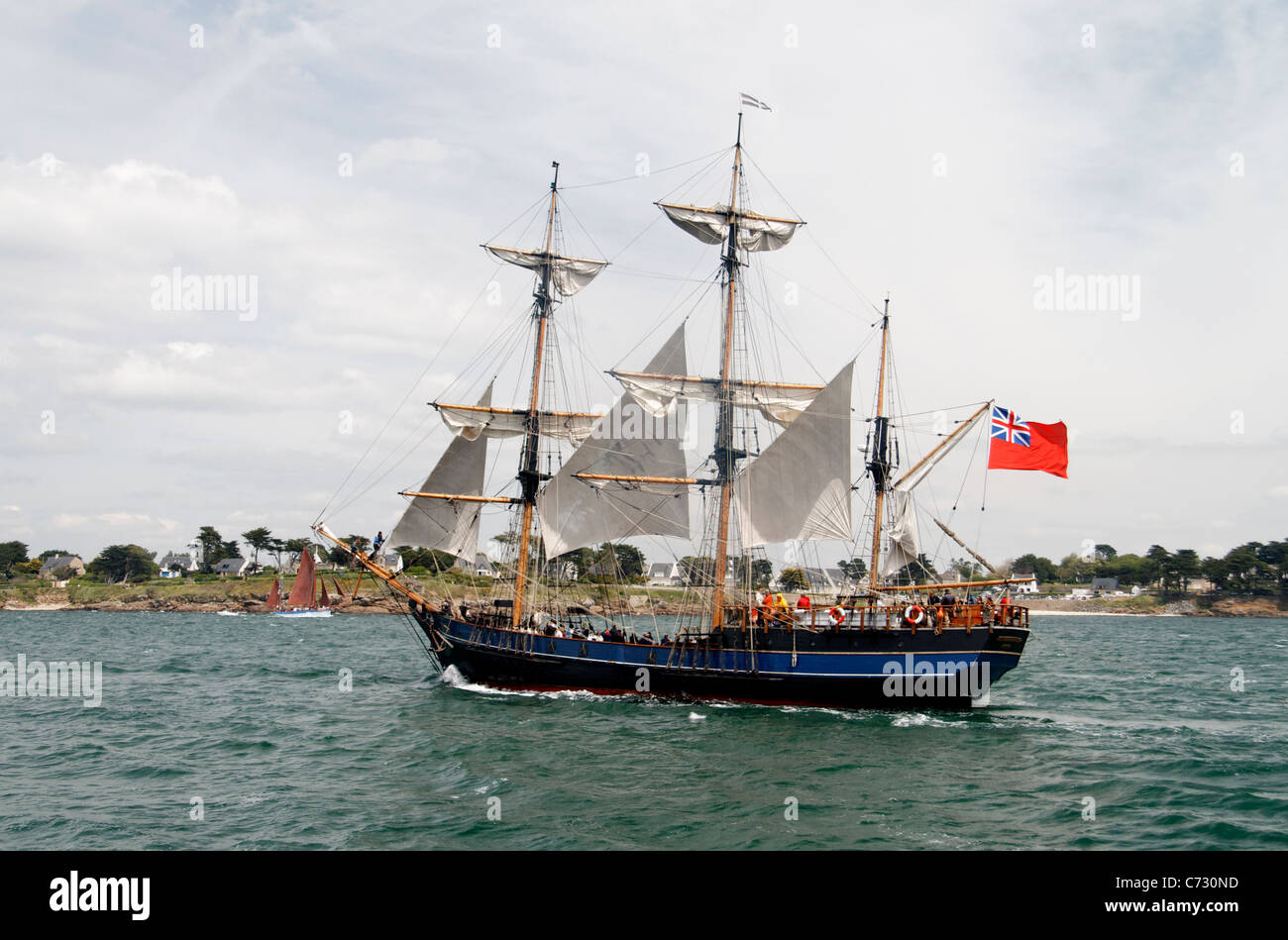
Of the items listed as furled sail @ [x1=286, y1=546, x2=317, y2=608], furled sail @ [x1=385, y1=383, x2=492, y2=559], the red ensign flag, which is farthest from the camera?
furled sail @ [x1=286, y1=546, x2=317, y2=608]

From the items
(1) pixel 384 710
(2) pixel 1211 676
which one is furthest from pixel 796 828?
(2) pixel 1211 676

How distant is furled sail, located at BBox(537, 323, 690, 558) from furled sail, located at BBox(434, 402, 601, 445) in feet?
6.26

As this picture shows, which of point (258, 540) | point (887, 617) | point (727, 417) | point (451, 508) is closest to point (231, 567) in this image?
point (258, 540)

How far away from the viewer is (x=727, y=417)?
148ft

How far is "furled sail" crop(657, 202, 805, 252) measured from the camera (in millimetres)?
46000

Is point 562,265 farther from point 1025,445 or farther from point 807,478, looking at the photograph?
point 1025,445

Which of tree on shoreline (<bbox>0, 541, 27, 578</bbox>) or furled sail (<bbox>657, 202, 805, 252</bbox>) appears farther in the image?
tree on shoreline (<bbox>0, 541, 27, 578</bbox>)

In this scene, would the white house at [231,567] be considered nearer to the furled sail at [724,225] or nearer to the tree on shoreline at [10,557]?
the tree on shoreline at [10,557]

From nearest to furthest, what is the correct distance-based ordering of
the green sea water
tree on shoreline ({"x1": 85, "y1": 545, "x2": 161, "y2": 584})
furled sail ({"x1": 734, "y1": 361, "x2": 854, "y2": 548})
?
1. the green sea water
2. furled sail ({"x1": 734, "y1": 361, "x2": 854, "y2": 548})
3. tree on shoreline ({"x1": 85, "y1": 545, "x2": 161, "y2": 584})

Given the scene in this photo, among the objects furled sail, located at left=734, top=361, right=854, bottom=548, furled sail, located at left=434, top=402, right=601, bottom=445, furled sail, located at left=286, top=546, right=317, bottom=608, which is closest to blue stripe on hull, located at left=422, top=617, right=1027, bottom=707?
furled sail, located at left=734, top=361, right=854, bottom=548

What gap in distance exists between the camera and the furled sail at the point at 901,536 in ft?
150

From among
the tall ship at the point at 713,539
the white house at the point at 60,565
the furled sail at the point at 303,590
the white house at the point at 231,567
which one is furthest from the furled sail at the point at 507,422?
the white house at the point at 60,565

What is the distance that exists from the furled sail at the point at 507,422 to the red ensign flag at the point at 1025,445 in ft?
65.8

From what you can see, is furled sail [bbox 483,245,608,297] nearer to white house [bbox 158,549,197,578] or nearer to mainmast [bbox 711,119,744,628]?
mainmast [bbox 711,119,744,628]
